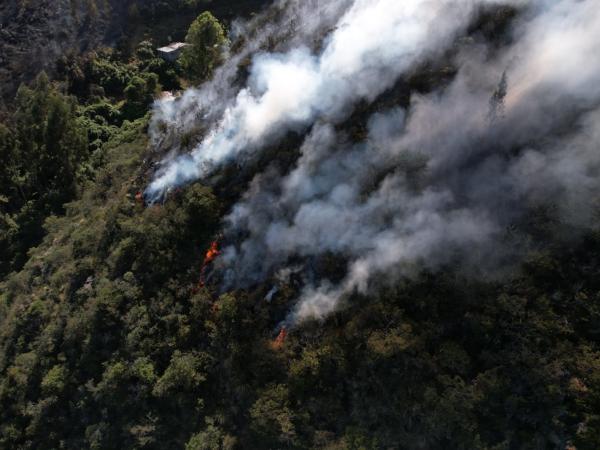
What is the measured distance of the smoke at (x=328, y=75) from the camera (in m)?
21.0

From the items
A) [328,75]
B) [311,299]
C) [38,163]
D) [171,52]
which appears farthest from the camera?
[171,52]

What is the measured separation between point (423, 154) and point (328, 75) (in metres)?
7.47

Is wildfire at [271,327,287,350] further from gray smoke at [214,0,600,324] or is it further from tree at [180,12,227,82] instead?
tree at [180,12,227,82]

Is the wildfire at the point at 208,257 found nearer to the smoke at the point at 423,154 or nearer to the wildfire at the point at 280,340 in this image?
the smoke at the point at 423,154

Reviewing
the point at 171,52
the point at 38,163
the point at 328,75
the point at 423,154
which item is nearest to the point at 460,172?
the point at 423,154

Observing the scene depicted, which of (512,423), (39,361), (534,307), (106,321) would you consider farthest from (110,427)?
(534,307)

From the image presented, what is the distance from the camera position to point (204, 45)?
1505 inches

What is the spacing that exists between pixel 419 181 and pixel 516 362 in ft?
24.3

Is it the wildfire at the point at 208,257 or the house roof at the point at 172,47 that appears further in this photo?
the house roof at the point at 172,47

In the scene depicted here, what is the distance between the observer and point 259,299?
19.8 m

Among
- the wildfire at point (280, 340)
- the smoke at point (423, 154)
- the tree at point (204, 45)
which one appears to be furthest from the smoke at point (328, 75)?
the tree at point (204, 45)

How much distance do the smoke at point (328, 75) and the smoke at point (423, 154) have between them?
0.08 meters

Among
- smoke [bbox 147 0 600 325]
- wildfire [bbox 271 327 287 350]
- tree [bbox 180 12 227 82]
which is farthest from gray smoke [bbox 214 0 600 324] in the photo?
tree [bbox 180 12 227 82]

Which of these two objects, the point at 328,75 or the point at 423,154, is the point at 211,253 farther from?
the point at 423,154
